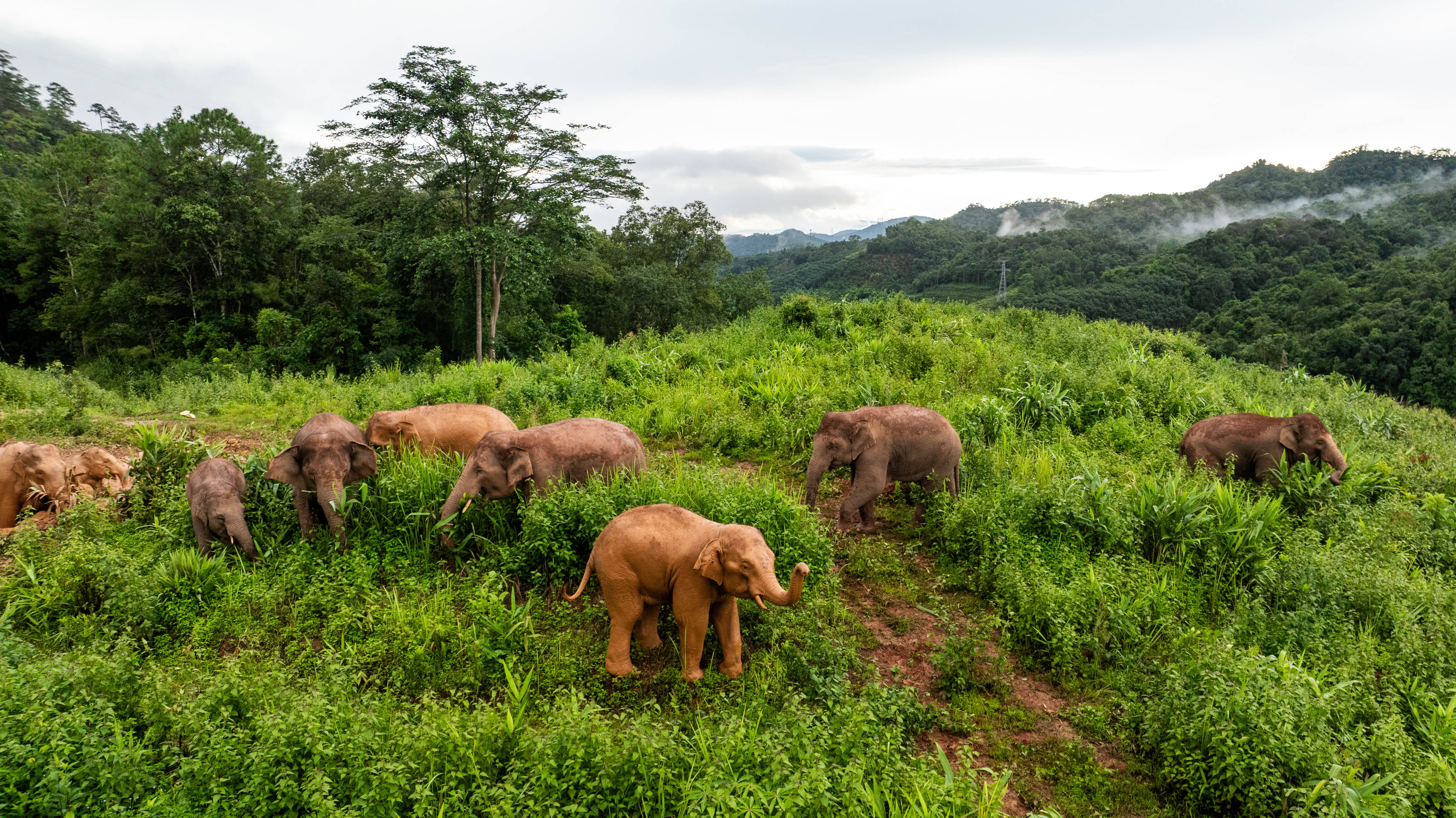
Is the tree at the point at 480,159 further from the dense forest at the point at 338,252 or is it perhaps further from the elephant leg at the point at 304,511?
the elephant leg at the point at 304,511

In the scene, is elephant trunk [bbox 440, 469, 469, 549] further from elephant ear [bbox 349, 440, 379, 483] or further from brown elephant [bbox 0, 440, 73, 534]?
brown elephant [bbox 0, 440, 73, 534]

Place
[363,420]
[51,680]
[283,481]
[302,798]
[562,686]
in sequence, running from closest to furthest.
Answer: [302,798] < [51,680] < [562,686] < [283,481] < [363,420]

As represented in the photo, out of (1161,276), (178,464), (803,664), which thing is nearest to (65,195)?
(178,464)

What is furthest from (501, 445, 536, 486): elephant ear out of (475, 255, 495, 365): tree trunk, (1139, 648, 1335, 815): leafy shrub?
(475, 255, 495, 365): tree trunk

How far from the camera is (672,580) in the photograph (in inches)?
180

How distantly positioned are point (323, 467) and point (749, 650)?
162 inches

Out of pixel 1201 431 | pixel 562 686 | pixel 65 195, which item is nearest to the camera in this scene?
pixel 562 686

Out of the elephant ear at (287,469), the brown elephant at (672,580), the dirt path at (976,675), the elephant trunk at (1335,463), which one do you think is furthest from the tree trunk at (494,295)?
the elephant trunk at (1335,463)

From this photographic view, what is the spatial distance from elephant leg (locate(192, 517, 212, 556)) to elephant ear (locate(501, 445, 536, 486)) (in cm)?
271

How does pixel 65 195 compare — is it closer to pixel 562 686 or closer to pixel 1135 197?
pixel 562 686

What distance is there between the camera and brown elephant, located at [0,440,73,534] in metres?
7.18

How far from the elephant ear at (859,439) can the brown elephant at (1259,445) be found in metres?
4.11

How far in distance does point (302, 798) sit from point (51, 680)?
6.20 ft

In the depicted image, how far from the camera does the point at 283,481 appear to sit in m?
6.39
